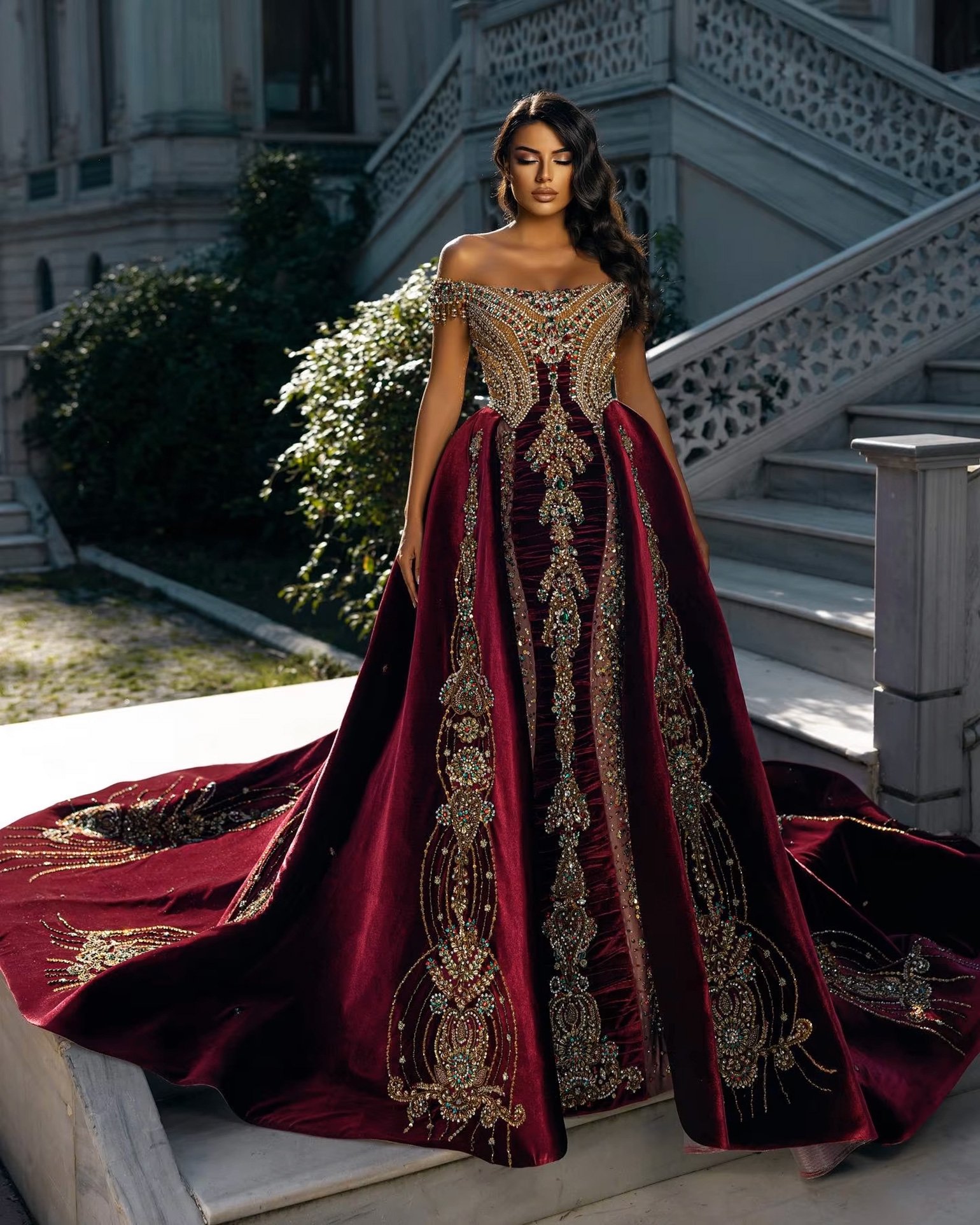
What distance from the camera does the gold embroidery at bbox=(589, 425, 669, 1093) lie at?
305cm

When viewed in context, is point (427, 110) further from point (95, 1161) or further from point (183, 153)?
point (95, 1161)

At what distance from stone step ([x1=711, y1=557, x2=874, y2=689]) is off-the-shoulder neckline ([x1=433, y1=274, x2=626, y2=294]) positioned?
2.15 meters

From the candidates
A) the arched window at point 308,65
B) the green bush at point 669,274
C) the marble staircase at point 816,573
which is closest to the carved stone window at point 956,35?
the green bush at point 669,274

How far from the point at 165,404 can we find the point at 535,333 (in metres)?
8.22

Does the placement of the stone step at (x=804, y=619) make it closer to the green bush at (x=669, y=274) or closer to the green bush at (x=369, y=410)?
the green bush at (x=369, y=410)

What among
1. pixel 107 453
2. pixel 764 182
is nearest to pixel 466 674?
pixel 764 182

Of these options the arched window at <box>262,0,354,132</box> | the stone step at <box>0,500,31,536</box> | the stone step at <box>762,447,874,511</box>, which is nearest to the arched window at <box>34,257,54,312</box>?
the arched window at <box>262,0,354,132</box>

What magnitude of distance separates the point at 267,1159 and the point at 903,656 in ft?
7.24

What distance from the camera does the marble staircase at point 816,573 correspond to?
189 inches

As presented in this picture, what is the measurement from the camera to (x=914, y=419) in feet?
22.5

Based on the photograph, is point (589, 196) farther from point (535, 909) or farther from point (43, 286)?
point (43, 286)

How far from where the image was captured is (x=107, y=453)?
36.5 ft

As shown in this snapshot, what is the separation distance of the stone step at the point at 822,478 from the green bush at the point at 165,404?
4.39 meters

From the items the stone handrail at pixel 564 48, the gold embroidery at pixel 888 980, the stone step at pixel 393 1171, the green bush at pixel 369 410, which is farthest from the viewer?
the stone handrail at pixel 564 48
